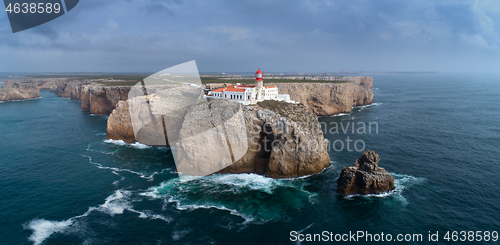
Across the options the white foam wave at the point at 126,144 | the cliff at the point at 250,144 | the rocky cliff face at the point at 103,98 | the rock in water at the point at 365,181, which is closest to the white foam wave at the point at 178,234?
the cliff at the point at 250,144

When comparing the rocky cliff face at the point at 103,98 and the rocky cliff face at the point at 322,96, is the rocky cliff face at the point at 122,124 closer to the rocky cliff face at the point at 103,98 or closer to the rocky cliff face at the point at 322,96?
the rocky cliff face at the point at 103,98

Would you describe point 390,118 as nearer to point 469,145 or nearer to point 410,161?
point 469,145

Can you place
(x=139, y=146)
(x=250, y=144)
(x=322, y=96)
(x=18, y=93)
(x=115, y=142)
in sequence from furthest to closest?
(x=18, y=93)
(x=322, y=96)
(x=115, y=142)
(x=139, y=146)
(x=250, y=144)

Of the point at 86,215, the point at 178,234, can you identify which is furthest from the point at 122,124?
the point at 178,234

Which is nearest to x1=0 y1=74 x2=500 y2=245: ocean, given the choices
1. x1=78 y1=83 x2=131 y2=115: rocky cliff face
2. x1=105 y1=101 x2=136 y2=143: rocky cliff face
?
x1=105 y1=101 x2=136 y2=143: rocky cliff face

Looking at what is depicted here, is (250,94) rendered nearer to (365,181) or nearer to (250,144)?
(250,144)

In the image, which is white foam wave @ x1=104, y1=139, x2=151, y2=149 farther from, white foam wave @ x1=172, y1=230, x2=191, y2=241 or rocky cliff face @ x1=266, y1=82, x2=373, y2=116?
rocky cliff face @ x1=266, y1=82, x2=373, y2=116
